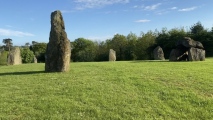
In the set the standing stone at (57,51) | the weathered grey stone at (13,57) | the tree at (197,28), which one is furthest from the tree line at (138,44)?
the standing stone at (57,51)

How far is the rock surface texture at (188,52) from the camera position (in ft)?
71.0

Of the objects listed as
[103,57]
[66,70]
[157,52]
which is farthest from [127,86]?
[103,57]

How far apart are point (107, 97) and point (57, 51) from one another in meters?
6.06

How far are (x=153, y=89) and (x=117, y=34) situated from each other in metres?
44.4

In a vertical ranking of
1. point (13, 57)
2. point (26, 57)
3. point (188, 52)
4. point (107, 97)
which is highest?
point (188, 52)

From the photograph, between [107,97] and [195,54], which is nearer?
[107,97]

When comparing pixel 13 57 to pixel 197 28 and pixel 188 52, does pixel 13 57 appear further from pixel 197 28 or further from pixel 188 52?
pixel 197 28

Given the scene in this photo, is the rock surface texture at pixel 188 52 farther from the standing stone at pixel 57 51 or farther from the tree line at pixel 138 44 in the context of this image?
the tree line at pixel 138 44

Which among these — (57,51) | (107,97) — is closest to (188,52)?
(57,51)

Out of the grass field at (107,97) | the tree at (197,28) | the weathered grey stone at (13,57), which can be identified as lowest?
the grass field at (107,97)

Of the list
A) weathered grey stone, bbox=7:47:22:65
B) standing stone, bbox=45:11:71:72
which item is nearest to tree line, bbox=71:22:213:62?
weathered grey stone, bbox=7:47:22:65

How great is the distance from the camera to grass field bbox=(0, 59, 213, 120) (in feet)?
25.3

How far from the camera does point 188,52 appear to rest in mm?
21781

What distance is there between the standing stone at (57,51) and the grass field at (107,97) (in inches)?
76.0
